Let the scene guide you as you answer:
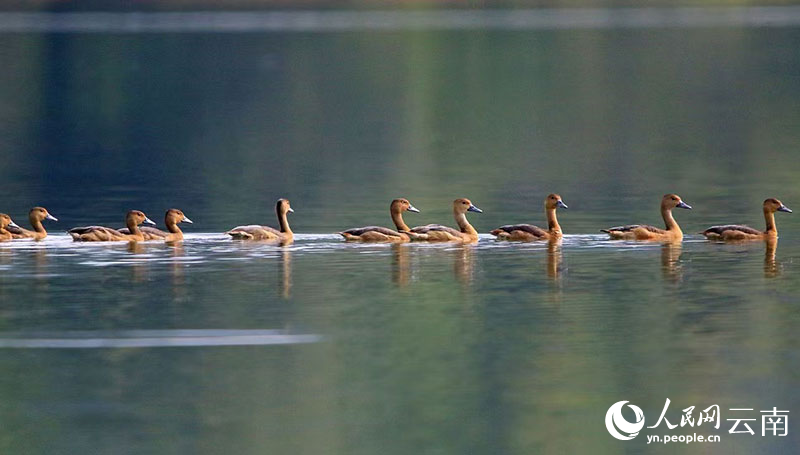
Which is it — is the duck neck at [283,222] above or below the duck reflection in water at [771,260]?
above

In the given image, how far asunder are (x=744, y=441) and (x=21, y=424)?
5.87 metres

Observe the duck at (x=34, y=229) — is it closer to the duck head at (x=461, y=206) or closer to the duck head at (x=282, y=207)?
the duck head at (x=282, y=207)

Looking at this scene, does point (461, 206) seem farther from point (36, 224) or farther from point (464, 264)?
point (36, 224)

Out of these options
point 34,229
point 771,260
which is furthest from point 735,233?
point 34,229

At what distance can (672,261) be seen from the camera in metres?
24.8

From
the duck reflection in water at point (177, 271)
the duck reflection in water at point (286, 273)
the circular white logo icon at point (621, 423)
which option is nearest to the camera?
the circular white logo icon at point (621, 423)

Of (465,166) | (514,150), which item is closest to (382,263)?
(465,166)

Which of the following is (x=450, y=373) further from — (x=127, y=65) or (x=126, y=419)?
(x=127, y=65)

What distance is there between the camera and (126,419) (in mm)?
16266

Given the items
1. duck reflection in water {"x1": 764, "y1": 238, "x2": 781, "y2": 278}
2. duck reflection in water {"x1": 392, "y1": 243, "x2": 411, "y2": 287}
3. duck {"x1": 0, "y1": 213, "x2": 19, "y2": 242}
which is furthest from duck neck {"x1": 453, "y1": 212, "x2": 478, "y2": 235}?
duck {"x1": 0, "y1": 213, "x2": 19, "y2": 242}

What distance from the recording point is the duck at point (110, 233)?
1051 inches

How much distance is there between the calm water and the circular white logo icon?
0.11 metres

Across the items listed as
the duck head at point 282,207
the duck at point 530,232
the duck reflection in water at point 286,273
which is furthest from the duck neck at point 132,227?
the duck at point 530,232

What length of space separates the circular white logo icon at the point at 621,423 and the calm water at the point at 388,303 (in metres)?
0.11
